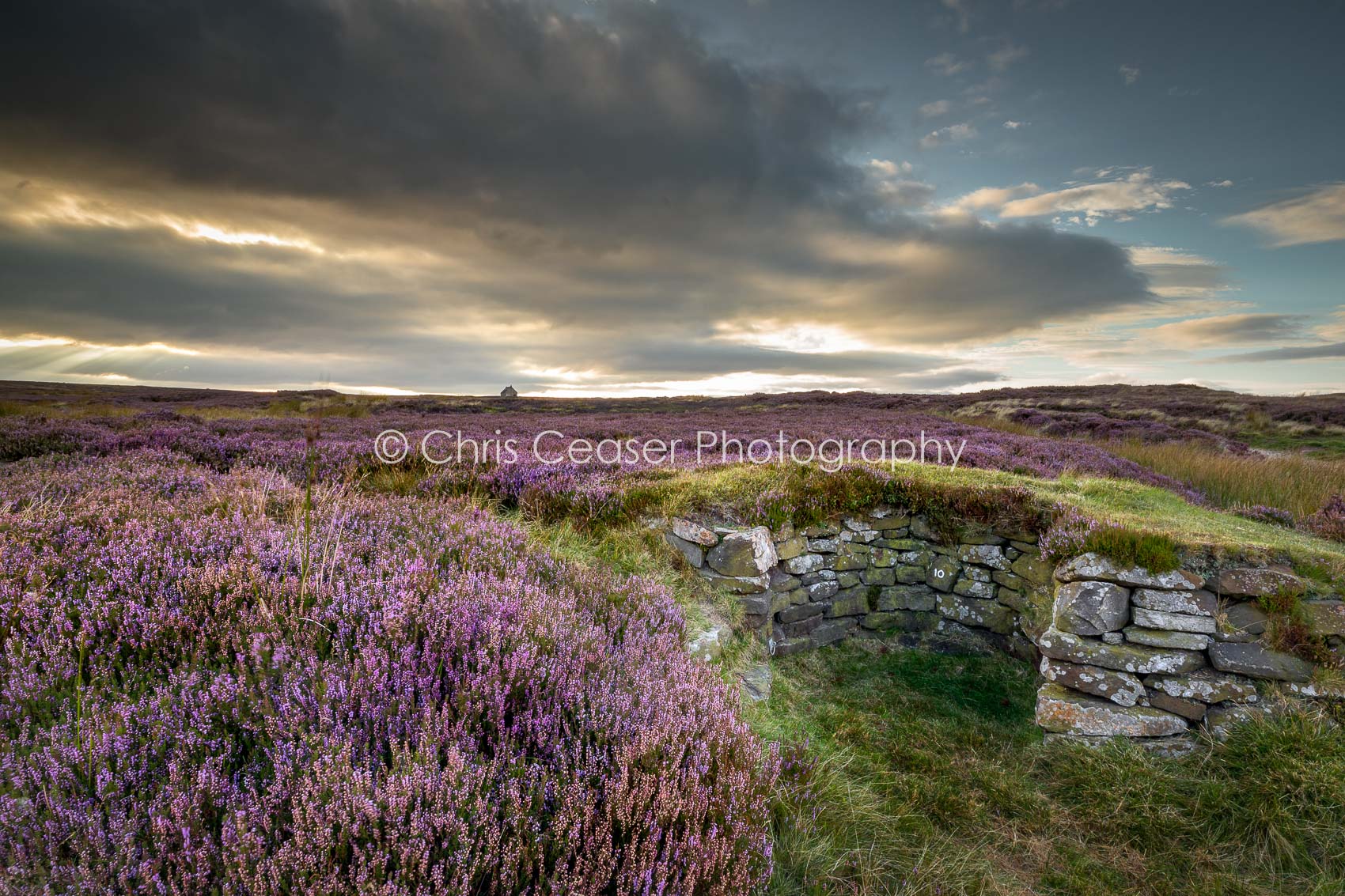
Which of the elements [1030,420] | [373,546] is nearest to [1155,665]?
[373,546]

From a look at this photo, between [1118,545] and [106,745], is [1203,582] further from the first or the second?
[106,745]

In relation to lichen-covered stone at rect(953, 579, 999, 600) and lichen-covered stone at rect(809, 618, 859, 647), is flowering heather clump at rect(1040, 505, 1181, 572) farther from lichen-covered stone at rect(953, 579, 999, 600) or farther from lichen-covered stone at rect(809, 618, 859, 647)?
lichen-covered stone at rect(809, 618, 859, 647)

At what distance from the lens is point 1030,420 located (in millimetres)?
26266

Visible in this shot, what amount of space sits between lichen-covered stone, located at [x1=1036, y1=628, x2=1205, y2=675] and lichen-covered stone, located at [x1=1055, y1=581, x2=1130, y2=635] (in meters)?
0.11

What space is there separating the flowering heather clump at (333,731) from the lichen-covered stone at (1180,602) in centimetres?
457

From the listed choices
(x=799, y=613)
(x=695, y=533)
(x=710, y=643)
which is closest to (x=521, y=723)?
(x=710, y=643)

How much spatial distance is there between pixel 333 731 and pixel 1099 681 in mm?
6394

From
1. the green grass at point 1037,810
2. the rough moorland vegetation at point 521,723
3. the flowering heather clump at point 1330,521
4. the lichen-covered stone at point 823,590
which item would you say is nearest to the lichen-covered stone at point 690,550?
the rough moorland vegetation at point 521,723

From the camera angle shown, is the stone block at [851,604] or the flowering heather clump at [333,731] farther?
the stone block at [851,604]

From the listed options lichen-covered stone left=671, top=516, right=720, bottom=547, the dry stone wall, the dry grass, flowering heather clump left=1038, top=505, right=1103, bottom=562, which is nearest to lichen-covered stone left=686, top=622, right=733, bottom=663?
the dry stone wall

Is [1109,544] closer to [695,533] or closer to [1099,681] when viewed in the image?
[1099,681]

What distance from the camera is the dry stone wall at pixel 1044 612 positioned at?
5.14m

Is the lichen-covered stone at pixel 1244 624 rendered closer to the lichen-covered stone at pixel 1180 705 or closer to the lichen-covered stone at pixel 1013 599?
the lichen-covered stone at pixel 1180 705

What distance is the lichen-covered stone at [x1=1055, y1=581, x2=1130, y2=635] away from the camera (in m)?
5.52
